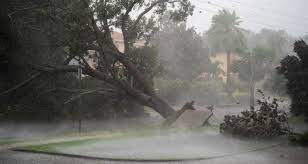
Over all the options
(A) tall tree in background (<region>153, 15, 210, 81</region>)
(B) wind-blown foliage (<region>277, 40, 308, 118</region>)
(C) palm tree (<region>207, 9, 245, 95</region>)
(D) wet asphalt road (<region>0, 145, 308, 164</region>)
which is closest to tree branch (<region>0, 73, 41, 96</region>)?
(D) wet asphalt road (<region>0, 145, 308, 164</region>)

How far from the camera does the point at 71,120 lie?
20703mm

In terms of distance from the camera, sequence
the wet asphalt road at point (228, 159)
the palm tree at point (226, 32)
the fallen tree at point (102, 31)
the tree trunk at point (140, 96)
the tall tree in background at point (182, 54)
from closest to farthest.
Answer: the wet asphalt road at point (228, 159), the fallen tree at point (102, 31), the tree trunk at point (140, 96), the tall tree in background at point (182, 54), the palm tree at point (226, 32)

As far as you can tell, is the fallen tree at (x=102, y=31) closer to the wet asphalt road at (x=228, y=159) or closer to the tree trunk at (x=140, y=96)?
the tree trunk at (x=140, y=96)

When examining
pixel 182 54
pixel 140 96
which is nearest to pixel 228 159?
pixel 140 96

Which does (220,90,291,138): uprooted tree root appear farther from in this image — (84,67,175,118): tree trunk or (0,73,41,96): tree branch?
(0,73,41,96): tree branch

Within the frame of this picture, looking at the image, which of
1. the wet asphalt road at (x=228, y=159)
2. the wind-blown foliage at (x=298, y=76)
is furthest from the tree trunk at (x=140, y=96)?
the wet asphalt road at (x=228, y=159)

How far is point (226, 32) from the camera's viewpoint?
197 feet

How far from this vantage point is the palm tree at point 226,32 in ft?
194

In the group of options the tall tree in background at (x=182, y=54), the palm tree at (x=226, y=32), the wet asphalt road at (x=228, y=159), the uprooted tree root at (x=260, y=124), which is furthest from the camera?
the palm tree at (x=226, y=32)

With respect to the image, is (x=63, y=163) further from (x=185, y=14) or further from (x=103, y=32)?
(x=185, y=14)

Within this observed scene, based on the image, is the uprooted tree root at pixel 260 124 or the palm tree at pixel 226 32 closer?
the uprooted tree root at pixel 260 124

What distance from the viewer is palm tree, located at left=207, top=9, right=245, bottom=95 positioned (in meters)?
59.2

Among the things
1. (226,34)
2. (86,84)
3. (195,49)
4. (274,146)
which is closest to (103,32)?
(86,84)

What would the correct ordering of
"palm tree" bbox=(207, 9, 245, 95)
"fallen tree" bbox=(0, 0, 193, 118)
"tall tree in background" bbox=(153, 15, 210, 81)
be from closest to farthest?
1. "fallen tree" bbox=(0, 0, 193, 118)
2. "tall tree in background" bbox=(153, 15, 210, 81)
3. "palm tree" bbox=(207, 9, 245, 95)
